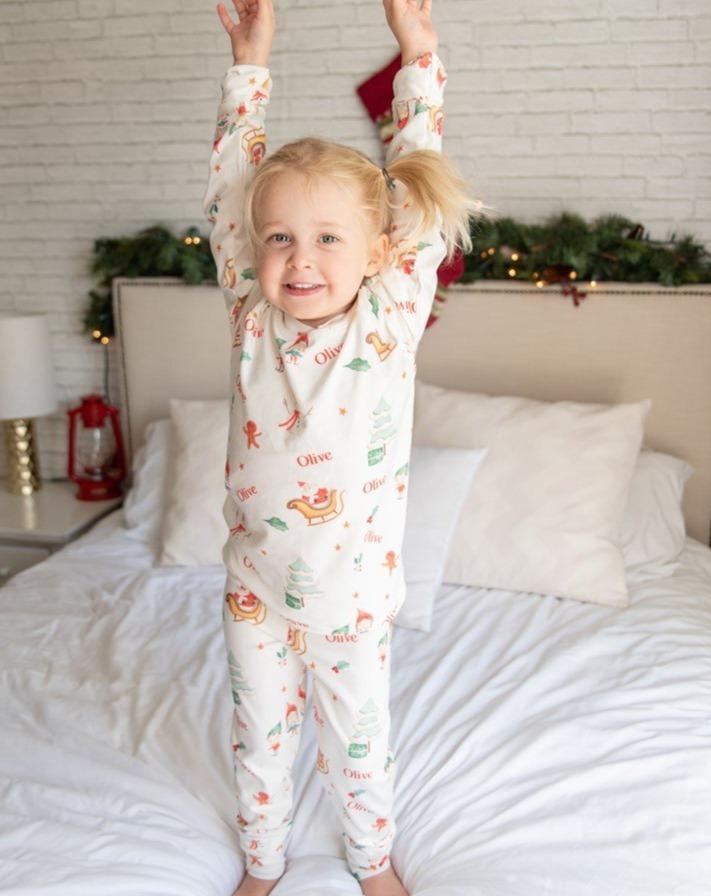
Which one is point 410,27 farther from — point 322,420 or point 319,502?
point 319,502

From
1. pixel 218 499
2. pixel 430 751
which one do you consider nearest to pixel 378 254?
pixel 430 751

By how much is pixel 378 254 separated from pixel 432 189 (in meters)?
0.13

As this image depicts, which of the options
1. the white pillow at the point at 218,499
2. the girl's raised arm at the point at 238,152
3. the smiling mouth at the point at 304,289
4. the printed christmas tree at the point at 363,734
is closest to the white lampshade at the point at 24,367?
the white pillow at the point at 218,499

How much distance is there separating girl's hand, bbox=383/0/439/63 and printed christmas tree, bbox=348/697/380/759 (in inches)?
39.2

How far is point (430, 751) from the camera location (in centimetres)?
150

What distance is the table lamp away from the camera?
2727mm

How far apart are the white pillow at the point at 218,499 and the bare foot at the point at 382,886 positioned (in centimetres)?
65

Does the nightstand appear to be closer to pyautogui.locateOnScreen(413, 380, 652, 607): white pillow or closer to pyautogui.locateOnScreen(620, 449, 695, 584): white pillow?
pyautogui.locateOnScreen(413, 380, 652, 607): white pillow

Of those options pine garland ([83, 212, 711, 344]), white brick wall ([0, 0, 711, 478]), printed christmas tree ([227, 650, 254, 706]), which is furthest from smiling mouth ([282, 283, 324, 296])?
white brick wall ([0, 0, 711, 478])

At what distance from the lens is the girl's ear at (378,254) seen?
1.30m

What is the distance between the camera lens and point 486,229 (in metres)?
2.46

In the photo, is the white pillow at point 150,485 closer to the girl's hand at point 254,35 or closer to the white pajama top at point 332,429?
the white pajama top at point 332,429

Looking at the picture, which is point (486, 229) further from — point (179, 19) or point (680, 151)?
point (179, 19)

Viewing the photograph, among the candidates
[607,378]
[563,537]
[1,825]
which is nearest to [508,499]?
[563,537]
